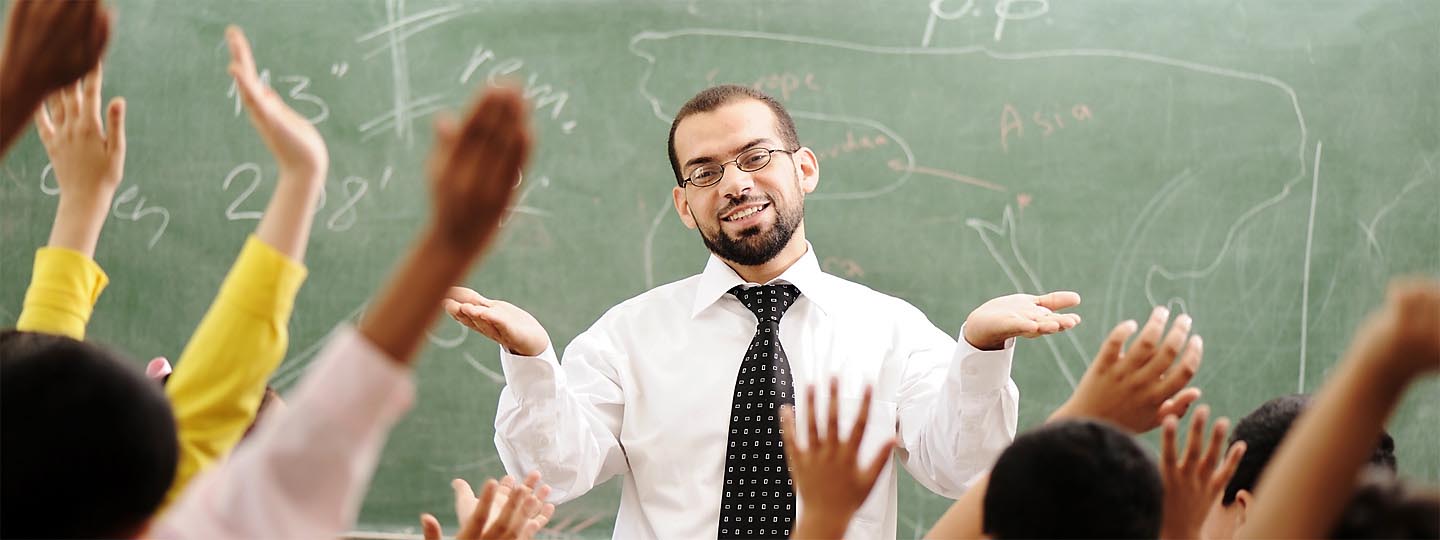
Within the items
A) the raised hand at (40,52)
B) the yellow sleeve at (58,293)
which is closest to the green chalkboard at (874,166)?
the yellow sleeve at (58,293)

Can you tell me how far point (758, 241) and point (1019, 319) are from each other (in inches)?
29.4

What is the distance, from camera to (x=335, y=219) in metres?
3.23

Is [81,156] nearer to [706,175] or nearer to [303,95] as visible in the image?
[706,175]

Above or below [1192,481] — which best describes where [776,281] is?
below

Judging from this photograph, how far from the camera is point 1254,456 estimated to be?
1.82m

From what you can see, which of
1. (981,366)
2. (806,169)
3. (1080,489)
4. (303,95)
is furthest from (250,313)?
(303,95)

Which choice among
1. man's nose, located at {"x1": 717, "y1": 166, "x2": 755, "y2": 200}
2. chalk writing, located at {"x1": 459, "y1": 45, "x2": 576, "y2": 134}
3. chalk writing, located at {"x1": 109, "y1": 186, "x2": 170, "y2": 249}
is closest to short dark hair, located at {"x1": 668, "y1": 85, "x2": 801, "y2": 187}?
man's nose, located at {"x1": 717, "y1": 166, "x2": 755, "y2": 200}

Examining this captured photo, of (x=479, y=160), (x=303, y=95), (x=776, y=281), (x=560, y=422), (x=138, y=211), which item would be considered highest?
(x=479, y=160)

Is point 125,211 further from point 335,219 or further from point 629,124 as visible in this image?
point 629,124

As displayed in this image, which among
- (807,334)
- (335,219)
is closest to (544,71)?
(335,219)

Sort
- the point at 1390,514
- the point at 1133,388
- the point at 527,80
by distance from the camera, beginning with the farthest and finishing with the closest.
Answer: the point at 527,80 → the point at 1133,388 → the point at 1390,514

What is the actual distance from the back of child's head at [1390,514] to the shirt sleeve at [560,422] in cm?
139

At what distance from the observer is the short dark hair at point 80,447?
912 mm

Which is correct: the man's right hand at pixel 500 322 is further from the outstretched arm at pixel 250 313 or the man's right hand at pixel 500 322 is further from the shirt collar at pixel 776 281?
the outstretched arm at pixel 250 313
